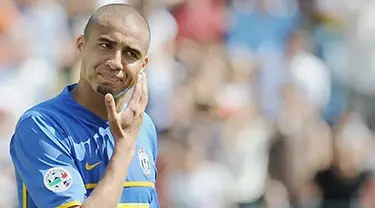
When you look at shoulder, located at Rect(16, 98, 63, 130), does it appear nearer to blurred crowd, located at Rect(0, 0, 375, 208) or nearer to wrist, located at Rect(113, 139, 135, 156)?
wrist, located at Rect(113, 139, 135, 156)

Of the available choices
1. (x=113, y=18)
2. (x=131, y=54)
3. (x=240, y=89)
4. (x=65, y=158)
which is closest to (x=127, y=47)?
(x=131, y=54)

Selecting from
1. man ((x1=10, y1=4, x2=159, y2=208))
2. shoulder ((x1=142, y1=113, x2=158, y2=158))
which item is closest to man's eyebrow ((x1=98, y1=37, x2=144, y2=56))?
man ((x1=10, y1=4, x2=159, y2=208))

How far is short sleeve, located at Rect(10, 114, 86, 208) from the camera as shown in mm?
4617

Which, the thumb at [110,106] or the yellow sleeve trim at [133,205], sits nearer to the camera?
the thumb at [110,106]

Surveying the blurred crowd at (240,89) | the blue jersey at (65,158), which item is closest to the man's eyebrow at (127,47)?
the blue jersey at (65,158)

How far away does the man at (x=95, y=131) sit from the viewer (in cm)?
461

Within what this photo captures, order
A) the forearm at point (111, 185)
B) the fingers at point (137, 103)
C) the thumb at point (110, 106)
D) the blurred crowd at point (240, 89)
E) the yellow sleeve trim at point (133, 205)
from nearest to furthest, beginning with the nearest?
the forearm at point (111, 185) → the thumb at point (110, 106) → the fingers at point (137, 103) → the yellow sleeve trim at point (133, 205) → the blurred crowd at point (240, 89)

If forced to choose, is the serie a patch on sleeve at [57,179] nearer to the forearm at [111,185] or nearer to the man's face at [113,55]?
the forearm at [111,185]

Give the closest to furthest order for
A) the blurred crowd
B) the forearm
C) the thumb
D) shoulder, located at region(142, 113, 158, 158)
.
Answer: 1. the forearm
2. the thumb
3. shoulder, located at region(142, 113, 158, 158)
4. the blurred crowd

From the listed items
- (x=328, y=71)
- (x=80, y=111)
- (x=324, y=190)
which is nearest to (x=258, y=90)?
(x=328, y=71)

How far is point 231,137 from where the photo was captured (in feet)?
36.0

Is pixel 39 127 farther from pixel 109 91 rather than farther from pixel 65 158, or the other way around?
pixel 109 91

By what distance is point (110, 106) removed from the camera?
4590 millimetres

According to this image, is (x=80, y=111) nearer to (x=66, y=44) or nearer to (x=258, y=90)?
(x=66, y=44)
